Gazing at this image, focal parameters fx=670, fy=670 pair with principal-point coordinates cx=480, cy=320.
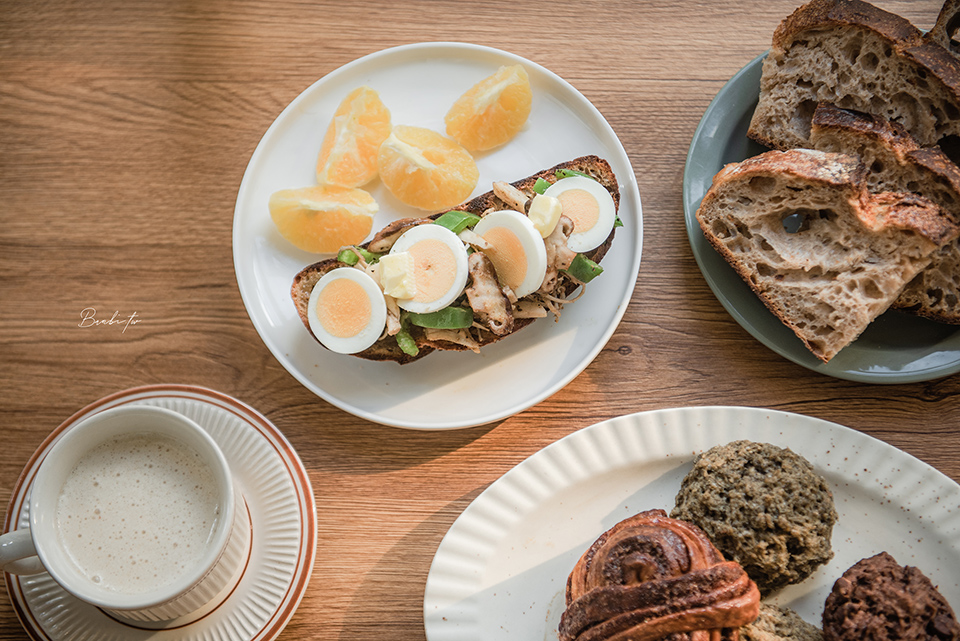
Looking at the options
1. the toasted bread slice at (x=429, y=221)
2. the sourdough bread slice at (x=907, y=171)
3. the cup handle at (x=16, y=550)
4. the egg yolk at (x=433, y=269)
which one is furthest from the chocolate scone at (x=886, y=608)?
the cup handle at (x=16, y=550)

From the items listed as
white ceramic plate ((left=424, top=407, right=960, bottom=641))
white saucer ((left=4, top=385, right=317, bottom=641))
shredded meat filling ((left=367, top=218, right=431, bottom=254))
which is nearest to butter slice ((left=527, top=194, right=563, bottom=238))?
shredded meat filling ((left=367, top=218, right=431, bottom=254))

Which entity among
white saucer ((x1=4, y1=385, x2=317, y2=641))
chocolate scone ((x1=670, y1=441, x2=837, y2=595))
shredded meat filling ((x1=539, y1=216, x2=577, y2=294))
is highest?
shredded meat filling ((x1=539, y1=216, x2=577, y2=294))

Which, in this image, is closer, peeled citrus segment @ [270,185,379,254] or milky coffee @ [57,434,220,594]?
milky coffee @ [57,434,220,594]

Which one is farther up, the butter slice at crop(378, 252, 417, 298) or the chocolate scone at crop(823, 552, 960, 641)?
the butter slice at crop(378, 252, 417, 298)

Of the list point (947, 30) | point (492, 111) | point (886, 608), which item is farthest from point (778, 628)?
point (947, 30)

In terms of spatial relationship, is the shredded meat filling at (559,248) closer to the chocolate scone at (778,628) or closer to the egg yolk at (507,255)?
the egg yolk at (507,255)

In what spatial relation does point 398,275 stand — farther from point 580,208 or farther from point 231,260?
point 231,260

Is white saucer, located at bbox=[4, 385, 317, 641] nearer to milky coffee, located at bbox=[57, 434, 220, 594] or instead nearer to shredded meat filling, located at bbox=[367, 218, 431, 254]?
milky coffee, located at bbox=[57, 434, 220, 594]

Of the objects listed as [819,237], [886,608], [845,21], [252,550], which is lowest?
[252,550]
